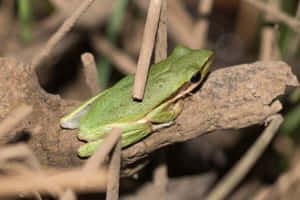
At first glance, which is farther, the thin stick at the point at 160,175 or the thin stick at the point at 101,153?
the thin stick at the point at 160,175

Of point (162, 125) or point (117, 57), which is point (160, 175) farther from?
point (117, 57)

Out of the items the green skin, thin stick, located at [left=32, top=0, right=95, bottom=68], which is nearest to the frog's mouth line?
the green skin

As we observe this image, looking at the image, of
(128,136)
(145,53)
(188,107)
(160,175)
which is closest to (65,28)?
(145,53)

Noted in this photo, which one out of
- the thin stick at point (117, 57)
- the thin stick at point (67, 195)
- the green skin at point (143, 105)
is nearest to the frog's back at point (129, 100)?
the green skin at point (143, 105)

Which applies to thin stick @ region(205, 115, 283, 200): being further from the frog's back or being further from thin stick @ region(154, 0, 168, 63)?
thin stick @ region(154, 0, 168, 63)

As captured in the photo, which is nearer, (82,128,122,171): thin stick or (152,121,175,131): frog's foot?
(82,128,122,171): thin stick

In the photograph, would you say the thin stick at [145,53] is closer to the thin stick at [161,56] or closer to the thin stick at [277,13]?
the thin stick at [161,56]

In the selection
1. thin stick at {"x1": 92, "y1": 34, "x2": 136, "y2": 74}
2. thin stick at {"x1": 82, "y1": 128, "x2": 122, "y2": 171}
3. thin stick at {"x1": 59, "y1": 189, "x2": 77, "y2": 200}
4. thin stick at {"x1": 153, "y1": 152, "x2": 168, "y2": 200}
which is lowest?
thin stick at {"x1": 153, "y1": 152, "x2": 168, "y2": 200}
